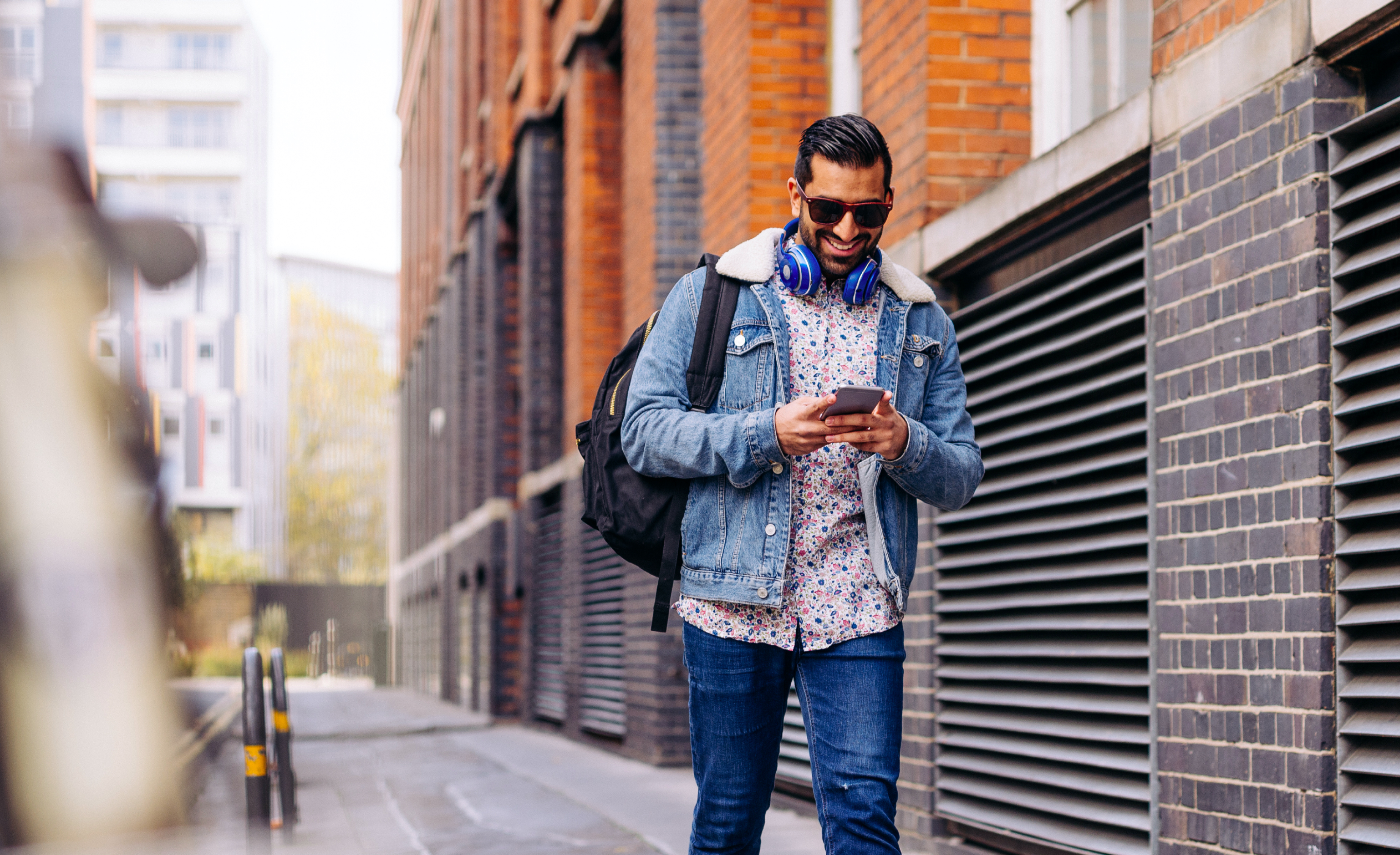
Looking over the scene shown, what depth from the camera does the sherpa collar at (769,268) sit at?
3076 millimetres

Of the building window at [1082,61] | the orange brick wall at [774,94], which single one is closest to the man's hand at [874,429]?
the building window at [1082,61]

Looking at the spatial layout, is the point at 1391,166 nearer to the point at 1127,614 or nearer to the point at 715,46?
the point at 1127,614

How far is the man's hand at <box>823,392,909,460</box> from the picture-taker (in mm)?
2723

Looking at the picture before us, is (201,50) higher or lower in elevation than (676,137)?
higher

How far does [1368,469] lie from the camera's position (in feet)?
11.9

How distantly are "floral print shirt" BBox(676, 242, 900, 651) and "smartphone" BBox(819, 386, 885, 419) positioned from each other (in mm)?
205

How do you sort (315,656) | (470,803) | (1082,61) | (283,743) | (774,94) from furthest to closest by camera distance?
(315,656) → (470,803) → (774,94) → (283,743) → (1082,61)

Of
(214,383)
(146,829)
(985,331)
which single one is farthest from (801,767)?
(214,383)

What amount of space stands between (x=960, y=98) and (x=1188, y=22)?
1782mm

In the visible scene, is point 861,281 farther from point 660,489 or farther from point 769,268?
point 660,489

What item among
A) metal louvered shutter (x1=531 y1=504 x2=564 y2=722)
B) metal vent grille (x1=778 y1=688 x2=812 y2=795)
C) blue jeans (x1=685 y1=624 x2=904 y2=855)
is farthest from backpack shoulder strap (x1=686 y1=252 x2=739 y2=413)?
metal louvered shutter (x1=531 y1=504 x2=564 y2=722)

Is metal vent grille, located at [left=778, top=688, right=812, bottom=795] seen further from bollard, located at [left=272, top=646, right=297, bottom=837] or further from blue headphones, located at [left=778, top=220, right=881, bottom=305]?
blue headphones, located at [left=778, top=220, right=881, bottom=305]

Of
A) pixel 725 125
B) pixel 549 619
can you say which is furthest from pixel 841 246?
pixel 549 619

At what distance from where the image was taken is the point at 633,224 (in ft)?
37.6
